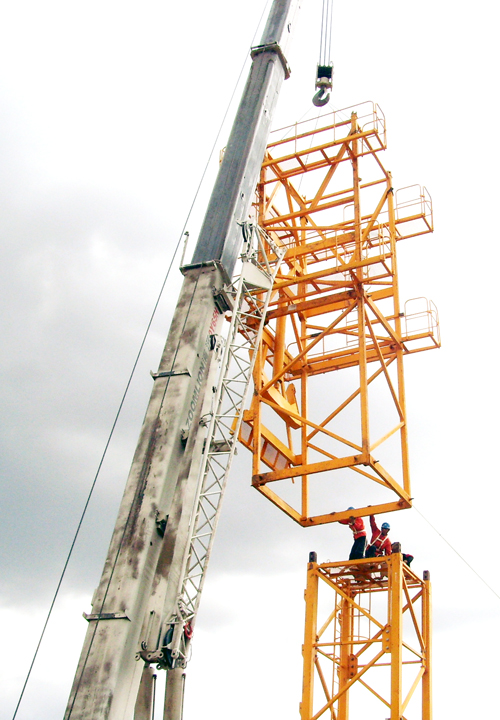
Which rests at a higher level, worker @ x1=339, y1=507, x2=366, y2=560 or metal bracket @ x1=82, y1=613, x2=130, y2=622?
worker @ x1=339, y1=507, x2=366, y2=560

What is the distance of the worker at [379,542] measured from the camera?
17.5 m

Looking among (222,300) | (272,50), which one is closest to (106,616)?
(222,300)

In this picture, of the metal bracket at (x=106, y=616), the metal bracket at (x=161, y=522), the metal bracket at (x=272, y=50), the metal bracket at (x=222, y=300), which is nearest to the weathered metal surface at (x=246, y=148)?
the metal bracket at (x=272, y=50)

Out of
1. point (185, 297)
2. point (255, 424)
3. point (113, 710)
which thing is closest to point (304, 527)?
point (255, 424)

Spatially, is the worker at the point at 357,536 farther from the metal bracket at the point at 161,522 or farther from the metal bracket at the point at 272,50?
the metal bracket at the point at 272,50

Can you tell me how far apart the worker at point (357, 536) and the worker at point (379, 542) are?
18 cm

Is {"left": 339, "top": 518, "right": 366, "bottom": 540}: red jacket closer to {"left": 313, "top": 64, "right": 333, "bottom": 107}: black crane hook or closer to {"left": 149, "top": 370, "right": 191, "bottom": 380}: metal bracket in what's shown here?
{"left": 149, "top": 370, "right": 191, "bottom": 380}: metal bracket

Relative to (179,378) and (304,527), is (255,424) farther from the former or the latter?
(179,378)

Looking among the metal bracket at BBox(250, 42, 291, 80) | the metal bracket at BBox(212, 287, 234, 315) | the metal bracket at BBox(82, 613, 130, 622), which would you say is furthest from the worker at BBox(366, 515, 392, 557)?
the metal bracket at BBox(250, 42, 291, 80)

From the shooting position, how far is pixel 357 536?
58.9 ft

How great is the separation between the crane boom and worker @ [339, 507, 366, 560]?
21.8 feet

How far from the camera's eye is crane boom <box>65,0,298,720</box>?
32.6 feet

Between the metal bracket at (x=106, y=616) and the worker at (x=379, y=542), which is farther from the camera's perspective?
the worker at (x=379, y=542)

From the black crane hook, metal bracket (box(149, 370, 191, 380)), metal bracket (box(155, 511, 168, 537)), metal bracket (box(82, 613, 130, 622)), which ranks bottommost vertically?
metal bracket (box(82, 613, 130, 622))
